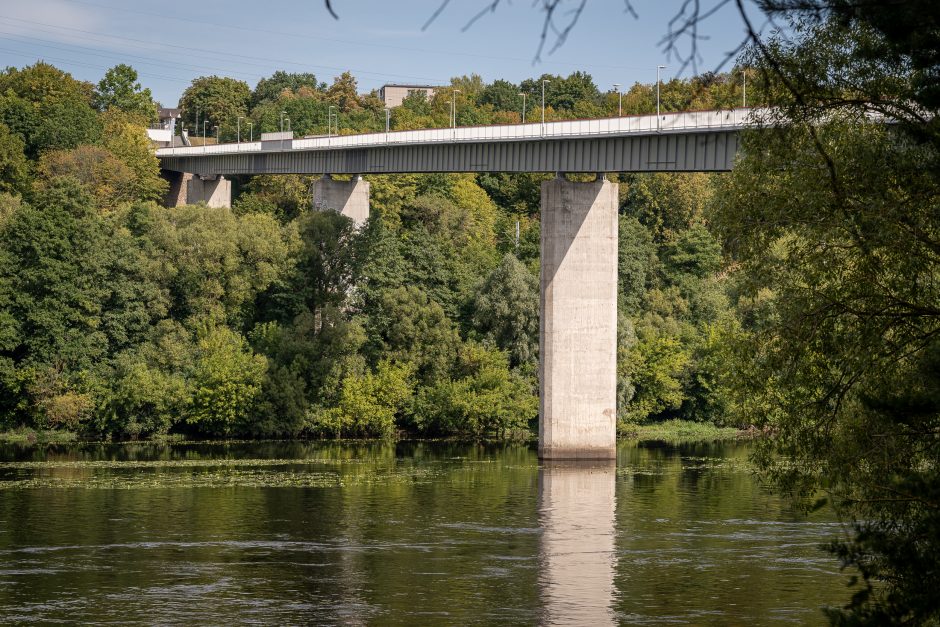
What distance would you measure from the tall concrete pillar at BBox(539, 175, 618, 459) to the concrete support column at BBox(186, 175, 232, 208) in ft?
150

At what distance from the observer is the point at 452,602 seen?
3391cm

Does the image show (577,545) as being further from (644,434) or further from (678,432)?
(678,432)

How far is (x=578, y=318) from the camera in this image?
6819cm

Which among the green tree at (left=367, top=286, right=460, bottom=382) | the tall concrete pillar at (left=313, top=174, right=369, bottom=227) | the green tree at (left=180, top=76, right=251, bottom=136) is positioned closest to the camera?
the green tree at (left=367, top=286, right=460, bottom=382)

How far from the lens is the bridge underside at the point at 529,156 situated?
60.1 m

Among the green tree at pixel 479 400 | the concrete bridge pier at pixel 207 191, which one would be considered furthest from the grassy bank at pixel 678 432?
the concrete bridge pier at pixel 207 191

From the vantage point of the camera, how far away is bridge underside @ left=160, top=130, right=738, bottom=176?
197 ft

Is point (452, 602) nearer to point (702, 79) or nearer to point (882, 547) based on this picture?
point (882, 547)

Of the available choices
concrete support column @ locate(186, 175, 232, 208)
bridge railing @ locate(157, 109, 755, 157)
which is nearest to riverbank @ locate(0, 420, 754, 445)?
bridge railing @ locate(157, 109, 755, 157)

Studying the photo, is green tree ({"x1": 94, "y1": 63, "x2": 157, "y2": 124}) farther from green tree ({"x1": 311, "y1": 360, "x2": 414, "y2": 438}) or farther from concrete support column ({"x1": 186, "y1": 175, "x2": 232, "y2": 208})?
green tree ({"x1": 311, "y1": 360, "x2": 414, "y2": 438})

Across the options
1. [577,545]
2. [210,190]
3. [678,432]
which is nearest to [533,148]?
[678,432]

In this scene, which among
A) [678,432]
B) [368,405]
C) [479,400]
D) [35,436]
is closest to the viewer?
[35,436]

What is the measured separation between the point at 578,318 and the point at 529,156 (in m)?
8.37

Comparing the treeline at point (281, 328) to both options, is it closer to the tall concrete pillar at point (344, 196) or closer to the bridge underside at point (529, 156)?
the tall concrete pillar at point (344, 196)
